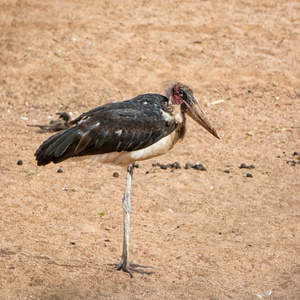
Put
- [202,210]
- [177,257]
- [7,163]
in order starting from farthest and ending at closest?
[7,163] → [202,210] → [177,257]

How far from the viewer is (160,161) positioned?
723 cm

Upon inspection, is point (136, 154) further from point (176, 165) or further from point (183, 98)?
point (176, 165)

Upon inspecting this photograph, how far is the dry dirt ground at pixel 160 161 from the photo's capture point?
4617mm

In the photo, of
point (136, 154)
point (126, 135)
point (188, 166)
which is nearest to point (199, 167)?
point (188, 166)

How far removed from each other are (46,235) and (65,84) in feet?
14.4

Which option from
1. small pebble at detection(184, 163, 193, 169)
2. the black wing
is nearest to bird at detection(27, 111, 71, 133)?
small pebble at detection(184, 163, 193, 169)

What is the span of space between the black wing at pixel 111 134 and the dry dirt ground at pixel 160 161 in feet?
2.31

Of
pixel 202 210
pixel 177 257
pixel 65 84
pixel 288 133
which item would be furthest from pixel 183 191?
pixel 65 84

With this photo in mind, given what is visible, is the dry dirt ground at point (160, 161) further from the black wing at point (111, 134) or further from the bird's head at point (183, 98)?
the black wing at point (111, 134)

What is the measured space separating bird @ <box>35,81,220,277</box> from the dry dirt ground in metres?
0.45

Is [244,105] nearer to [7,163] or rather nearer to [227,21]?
[227,21]

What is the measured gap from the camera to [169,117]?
4.64 metres

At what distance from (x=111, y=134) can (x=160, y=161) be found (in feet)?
9.07

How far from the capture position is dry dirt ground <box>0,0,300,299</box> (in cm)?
462
